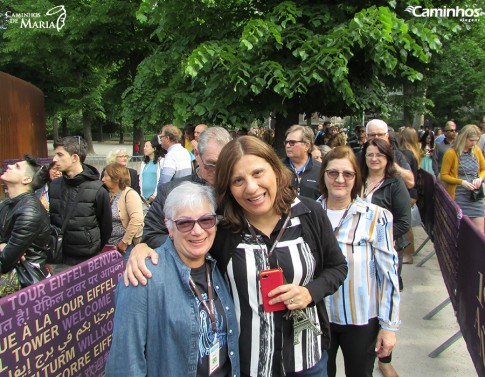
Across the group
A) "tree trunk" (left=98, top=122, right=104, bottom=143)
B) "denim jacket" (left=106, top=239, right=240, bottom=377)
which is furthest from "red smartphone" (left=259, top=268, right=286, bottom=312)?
"tree trunk" (left=98, top=122, right=104, bottom=143)

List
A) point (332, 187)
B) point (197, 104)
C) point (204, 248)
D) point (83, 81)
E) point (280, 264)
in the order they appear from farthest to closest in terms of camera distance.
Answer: point (83, 81)
point (197, 104)
point (332, 187)
point (280, 264)
point (204, 248)

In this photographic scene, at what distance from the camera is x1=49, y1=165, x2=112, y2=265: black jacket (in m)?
4.10

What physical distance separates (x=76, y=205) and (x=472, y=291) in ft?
11.1

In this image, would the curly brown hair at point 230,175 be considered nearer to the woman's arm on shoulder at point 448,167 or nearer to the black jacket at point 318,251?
the black jacket at point 318,251

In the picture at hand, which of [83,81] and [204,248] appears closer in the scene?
[204,248]

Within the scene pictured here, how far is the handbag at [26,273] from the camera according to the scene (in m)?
3.50

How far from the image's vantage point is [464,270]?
3396 millimetres

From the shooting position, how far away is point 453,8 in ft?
22.5

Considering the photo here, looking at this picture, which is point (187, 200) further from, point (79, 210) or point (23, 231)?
point (79, 210)

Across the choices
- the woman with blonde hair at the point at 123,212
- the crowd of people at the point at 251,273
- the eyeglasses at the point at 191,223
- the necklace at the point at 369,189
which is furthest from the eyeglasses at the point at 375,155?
the woman with blonde hair at the point at 123,212

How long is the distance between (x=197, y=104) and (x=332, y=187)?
162 inches

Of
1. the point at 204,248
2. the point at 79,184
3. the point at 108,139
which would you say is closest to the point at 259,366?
the point at 204,248

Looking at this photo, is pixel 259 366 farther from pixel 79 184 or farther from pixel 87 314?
pixel 79 184

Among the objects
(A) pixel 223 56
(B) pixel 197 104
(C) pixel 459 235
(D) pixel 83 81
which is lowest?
(C) pixel 459 235
